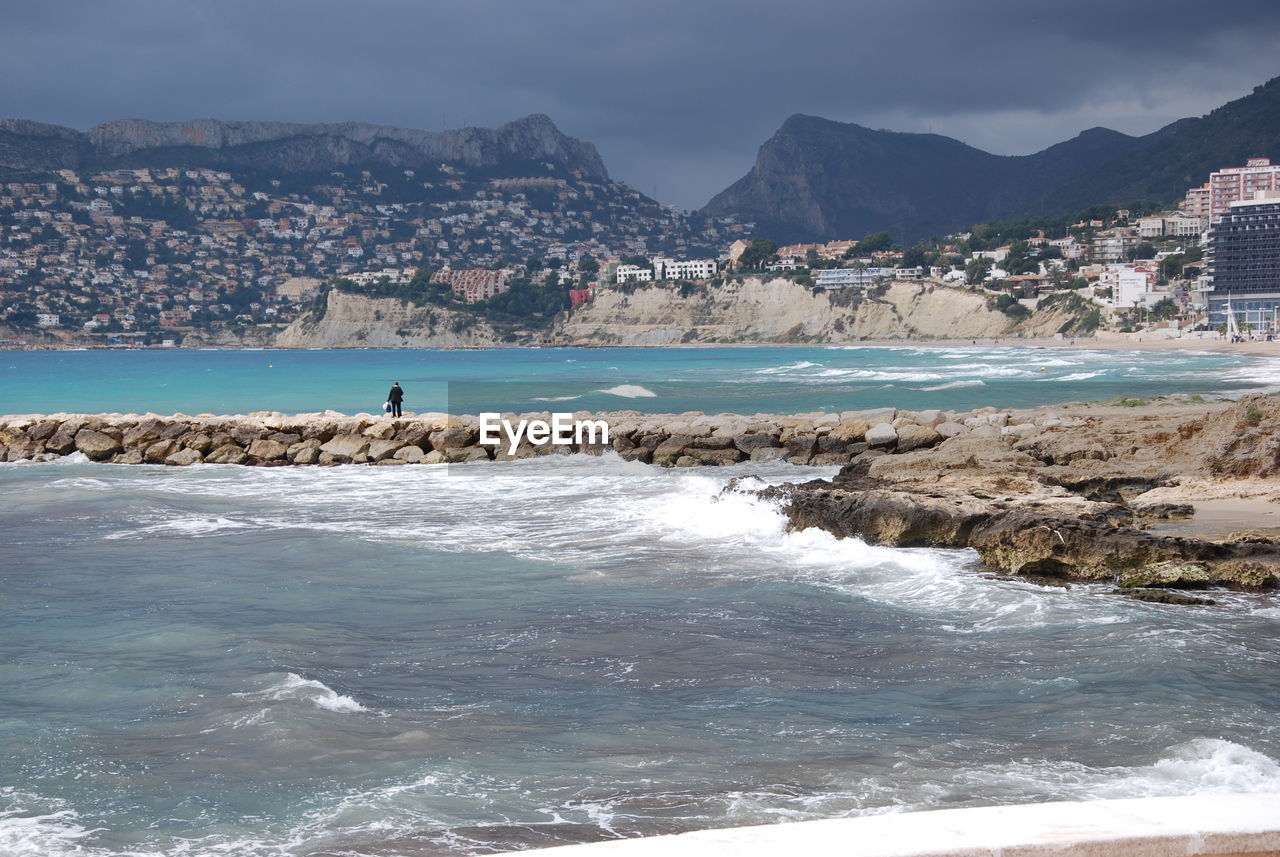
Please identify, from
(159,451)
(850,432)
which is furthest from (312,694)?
(159,451)

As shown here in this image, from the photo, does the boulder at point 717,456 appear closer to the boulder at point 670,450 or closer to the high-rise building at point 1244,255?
the boulder at point 670,450

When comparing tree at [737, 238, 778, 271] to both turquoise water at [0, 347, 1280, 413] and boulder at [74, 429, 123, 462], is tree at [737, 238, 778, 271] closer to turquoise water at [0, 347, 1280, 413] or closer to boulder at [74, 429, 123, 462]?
turquoise water at [0, 347, 1280, 413]

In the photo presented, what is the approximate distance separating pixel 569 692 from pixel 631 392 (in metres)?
38.3

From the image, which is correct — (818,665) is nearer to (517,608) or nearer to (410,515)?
(517,608)

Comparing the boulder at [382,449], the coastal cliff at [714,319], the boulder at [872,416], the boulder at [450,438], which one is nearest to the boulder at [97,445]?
the boulder at [382,449]

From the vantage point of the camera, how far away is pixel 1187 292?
131 meters

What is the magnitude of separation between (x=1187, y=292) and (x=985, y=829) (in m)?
143

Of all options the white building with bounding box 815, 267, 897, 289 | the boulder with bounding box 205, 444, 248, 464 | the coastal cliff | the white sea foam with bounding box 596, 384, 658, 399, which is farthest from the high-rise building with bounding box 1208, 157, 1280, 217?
the boulder with bounding box 205, 444, 248, 464

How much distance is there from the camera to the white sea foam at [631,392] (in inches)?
1701

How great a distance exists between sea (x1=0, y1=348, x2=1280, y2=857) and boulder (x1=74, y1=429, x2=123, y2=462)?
971cm

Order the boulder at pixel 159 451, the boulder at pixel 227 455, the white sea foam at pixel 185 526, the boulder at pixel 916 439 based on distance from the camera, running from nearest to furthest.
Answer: the white sea foam at pixel 185 526, the boulder at pixel 916 439, the boulder at pixel 227 455, the boulder at pixel 159 451

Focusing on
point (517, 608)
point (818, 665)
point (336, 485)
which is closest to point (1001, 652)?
point (818, 665)

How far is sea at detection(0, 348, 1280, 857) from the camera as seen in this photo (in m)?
4.99

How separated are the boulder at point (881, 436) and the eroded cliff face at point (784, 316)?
10931cm
